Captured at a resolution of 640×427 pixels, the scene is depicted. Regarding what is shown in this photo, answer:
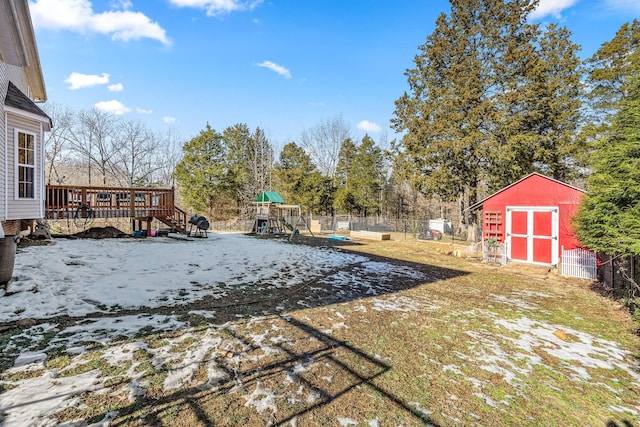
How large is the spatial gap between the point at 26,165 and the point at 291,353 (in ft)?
31.4

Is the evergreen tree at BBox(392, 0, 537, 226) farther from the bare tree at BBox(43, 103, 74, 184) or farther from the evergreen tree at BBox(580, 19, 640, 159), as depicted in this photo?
the bare tree at BBox(43, 103, 74, 184)

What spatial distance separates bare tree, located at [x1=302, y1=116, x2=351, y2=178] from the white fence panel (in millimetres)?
27334

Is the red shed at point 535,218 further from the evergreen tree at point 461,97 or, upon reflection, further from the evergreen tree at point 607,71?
the evergreen tree at point 607,71

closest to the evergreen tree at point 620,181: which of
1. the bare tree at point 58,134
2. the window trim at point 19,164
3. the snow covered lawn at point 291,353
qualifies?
the snow covered lawn at point 291,353

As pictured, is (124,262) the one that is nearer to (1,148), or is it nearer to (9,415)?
(1,148)

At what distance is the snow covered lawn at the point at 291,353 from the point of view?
8.57 feet

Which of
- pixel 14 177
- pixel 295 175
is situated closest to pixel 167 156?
pixel 295 175

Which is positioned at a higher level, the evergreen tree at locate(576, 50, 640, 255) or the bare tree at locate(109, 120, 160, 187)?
the bare tree at locate(109, 120, 160, 187)

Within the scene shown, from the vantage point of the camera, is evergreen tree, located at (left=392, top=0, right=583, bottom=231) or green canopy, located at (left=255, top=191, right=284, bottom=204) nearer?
evergreen tree, located at (left=392, top=0, right=583, bottom=231)

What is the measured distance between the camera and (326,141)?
117 ft

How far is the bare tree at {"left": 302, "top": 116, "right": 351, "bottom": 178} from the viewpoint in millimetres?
35250

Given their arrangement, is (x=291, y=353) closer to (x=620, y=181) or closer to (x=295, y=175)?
(x=620, y=181)

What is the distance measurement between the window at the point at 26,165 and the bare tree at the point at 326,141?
1102 inches

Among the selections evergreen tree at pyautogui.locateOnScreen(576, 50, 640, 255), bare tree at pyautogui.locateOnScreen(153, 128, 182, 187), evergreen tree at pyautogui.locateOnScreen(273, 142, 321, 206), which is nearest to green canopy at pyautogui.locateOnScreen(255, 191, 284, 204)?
evergreen tree at pyautogui.locateOnScreen(273, 142, 321, 206)
